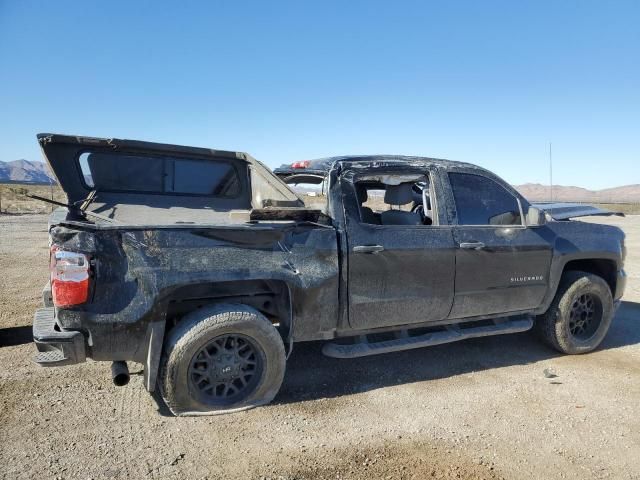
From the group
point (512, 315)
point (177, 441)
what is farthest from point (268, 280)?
point (512, 315)

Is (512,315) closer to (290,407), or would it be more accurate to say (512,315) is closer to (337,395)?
(337,395)

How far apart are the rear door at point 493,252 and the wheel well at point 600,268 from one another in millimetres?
740

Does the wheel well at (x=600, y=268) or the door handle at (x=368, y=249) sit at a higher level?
the door handle at (x=368, y=249)

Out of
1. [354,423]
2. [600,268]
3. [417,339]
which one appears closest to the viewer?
[354,423]

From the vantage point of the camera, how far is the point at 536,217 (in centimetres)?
439

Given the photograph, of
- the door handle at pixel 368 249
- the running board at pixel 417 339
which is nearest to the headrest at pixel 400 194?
the door handle at pixel 368 249

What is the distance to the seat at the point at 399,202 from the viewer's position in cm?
440

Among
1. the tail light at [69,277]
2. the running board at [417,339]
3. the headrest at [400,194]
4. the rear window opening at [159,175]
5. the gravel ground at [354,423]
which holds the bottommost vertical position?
the gravel ground at [354,423]

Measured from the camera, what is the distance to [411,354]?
4.74 m

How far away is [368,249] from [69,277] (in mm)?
2140

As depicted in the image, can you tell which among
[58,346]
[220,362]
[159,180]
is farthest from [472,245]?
[58,346]

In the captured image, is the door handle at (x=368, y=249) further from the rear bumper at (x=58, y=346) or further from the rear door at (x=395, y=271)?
the rear bumper at (x=58, y=346)

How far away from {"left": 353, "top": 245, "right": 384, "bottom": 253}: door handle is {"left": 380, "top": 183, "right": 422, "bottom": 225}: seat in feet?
2.35

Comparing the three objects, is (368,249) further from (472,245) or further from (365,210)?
(472,245)
